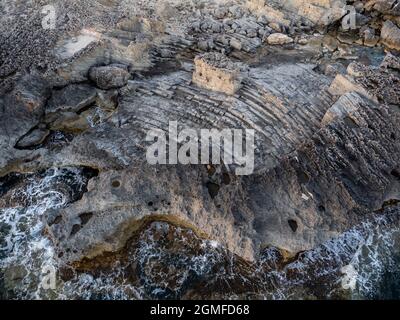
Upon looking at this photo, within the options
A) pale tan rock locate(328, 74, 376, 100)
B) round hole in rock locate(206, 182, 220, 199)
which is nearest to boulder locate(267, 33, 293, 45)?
pale tan rock locate(328, 74, 376, 100)

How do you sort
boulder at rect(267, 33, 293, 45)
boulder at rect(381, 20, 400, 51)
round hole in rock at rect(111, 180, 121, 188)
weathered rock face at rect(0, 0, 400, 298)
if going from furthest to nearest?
boulder at rect(381, 20, 400, 51) < boulder at rect(267, 33, 293, 45) < round hole in rock at rect(111, 180, 121, 188) < weathered rock face at rect(0, 0, 400, 298)

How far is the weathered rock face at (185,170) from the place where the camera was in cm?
1725

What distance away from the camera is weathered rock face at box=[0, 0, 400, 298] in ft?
56.6

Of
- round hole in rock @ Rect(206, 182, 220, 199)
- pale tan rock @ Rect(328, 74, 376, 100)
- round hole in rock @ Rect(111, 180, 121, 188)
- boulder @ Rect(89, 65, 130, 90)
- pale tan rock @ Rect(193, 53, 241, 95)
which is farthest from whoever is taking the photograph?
boulder @ Rect(89, 65, 130, 90)

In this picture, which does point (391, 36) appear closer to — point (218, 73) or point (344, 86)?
point (344, 86)

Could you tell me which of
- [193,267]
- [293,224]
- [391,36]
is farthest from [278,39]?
[193,267]

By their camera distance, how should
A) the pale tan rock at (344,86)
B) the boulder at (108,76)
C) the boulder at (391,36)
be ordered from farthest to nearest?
the boulder at (391,36), the boulder at (108,76), the pale tan rock at (344,86)

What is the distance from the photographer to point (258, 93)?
2338 cm

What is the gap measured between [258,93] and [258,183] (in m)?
6.92

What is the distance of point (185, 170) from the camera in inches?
735

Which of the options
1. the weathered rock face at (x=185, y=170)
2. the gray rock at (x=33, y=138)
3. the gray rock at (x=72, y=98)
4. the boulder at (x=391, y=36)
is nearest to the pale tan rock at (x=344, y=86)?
the weathered rock face at (x=185, y=170)

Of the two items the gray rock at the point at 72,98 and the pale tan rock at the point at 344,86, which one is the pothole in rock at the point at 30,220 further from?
the pale tan rock at the point at 344,86

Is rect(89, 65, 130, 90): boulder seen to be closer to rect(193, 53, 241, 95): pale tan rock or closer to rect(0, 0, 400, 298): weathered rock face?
rect(0, 0, 400, 298): weathered rock face

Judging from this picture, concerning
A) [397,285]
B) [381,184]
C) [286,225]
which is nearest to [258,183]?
[286,225]
